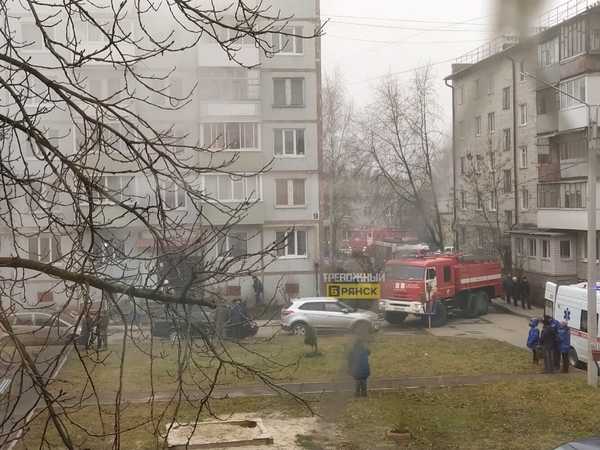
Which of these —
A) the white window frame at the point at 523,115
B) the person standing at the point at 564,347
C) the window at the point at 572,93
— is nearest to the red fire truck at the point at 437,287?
the person standing at the point at 564,347

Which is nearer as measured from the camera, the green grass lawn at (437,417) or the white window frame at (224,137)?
the white window frame at (224,137)

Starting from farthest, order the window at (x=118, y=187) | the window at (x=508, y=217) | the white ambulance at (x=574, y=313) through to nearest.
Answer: the window at (x=508, y=217)
the white ambulance at (x=574, y=313)
the window at (x=118, y=187)

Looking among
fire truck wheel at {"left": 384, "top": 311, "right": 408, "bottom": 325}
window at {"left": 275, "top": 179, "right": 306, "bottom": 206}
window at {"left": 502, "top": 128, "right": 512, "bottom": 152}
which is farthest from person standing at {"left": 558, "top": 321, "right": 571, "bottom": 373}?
window at {"left": 275, "top": 179, "right": 306, "bottom": 206}

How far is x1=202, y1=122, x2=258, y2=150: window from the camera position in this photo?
5.05 metres

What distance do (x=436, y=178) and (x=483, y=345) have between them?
362cm

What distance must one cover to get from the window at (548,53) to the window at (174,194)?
10.1 ft

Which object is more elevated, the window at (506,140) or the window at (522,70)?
the window at (522,70)

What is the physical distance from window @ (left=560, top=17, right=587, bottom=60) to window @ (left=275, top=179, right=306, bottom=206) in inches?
107

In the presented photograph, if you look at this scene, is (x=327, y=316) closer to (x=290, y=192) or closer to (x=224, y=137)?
(x=290, y=192)

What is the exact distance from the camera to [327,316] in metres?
8.57

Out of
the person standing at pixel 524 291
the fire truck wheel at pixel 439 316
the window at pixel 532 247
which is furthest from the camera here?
the person standing at pixel 524 291

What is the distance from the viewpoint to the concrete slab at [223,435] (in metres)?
5.72

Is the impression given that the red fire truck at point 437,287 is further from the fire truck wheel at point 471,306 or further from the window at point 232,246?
the window at point 232,246

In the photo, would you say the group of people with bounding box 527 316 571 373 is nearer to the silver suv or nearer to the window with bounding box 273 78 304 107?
the silver suv
